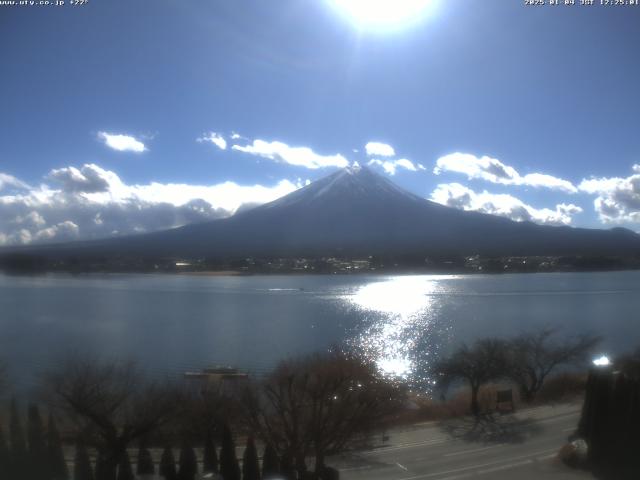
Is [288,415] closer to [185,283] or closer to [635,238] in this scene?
[185,283]

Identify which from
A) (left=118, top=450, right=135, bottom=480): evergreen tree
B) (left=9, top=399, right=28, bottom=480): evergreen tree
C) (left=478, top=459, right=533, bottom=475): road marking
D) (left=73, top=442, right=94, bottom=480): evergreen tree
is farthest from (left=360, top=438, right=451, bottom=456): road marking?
(left=9, top=399, right=28, bottom=480): evergreen tree

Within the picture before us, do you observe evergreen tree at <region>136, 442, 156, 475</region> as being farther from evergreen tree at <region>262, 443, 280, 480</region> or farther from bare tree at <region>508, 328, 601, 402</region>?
bare tree at <region>508, 328, 601, 402</region>

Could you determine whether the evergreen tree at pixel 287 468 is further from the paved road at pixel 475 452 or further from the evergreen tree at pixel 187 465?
the evergreen tree at pixel 187 465

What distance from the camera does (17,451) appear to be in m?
3.52

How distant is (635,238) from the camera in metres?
27.4

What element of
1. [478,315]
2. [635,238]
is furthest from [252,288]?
[635,238]

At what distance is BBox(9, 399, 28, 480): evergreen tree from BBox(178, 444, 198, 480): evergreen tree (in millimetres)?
873

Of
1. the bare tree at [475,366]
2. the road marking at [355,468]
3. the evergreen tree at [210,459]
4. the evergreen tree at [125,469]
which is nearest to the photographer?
the evergreen tree at [125,469]

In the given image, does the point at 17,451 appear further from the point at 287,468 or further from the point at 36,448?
the point at 287,468

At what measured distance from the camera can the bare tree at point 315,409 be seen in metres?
4.07

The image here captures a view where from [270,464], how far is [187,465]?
0.52m

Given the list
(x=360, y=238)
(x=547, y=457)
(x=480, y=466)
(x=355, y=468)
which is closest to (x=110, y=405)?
(x=355, y=468)

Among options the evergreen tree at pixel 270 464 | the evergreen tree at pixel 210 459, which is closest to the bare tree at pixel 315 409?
the evergreen tree at pixel 270 464

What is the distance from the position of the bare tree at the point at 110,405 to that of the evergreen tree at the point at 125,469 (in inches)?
0.7
